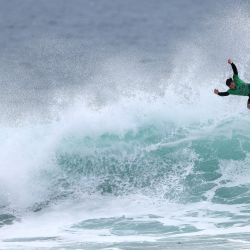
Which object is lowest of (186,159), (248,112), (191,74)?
(186,159)

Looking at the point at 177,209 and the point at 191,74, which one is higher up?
the point at 191,74

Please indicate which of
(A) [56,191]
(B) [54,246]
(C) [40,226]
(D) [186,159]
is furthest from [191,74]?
(B) [54,246]

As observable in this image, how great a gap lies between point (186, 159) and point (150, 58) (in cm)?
2464

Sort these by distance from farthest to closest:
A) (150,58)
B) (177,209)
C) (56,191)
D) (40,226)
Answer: (150,58) → (56,191) → (177,209) → (40,226)

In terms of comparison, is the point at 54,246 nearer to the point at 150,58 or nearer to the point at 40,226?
the point at 40,226

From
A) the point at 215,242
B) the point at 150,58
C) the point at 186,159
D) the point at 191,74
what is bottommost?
the point at 215,242

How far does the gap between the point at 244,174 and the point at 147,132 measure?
5.54m

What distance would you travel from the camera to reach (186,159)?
67.8 ft

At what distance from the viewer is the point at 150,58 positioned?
146 feet

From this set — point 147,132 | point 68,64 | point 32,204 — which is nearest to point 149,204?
point 32,204

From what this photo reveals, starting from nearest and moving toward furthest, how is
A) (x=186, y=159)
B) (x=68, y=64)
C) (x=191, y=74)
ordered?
(x=186, y=159), (x=191, y=74), (x=68, y=64)

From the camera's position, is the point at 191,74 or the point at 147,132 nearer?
the point at 147,132

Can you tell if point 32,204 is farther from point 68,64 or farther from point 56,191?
point 68,64

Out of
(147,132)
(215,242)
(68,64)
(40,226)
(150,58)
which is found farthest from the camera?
(68,64)
